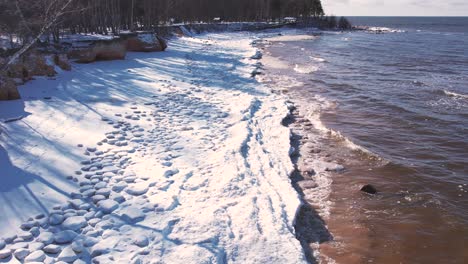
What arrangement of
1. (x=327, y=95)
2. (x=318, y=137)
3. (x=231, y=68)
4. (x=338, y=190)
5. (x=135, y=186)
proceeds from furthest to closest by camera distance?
(x=231, y=68) < (x=327, y=95) < (x=318, y=137) < (x=338, y=190) < (x=135, y=186)

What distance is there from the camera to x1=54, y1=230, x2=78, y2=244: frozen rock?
482 centimetres

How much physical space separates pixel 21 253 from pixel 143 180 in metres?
2.50

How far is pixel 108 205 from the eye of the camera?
226 inches

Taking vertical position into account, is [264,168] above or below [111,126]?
below

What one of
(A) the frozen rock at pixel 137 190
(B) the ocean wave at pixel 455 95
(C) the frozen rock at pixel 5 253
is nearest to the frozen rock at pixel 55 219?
(C) the frozen rock at pixel 5 253

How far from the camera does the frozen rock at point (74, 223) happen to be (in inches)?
203

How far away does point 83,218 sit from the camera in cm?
534

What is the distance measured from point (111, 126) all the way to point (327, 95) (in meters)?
11.0

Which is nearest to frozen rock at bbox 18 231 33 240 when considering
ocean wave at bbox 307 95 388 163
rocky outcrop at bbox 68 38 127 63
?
ocean wave at bbox 307 95 388 163

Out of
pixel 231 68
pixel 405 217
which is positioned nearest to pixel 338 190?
pixel 405 217

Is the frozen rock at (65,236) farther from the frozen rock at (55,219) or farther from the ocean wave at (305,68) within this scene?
the ocean wave at (305,68)

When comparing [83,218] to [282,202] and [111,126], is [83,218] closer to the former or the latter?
[282,202]

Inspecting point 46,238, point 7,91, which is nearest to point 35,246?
point 46,238

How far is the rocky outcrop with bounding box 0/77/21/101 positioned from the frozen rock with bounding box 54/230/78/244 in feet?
25.4
